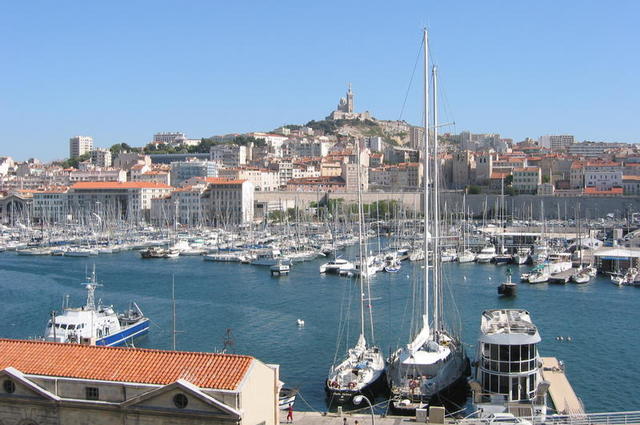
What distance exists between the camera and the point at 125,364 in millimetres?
8500

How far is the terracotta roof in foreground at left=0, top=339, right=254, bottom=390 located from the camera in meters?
8.12

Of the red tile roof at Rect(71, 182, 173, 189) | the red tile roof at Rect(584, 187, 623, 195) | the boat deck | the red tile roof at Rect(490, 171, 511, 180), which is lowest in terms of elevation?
the boat deck

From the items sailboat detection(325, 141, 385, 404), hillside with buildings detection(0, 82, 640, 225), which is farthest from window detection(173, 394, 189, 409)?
hillside with buildings detection(0, 82, 640, 225)

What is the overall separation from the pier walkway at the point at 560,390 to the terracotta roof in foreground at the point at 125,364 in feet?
19.7

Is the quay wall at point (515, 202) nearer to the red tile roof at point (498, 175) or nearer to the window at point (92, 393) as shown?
the red tile roof at point (498, 175)

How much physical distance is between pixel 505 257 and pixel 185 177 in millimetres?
42753

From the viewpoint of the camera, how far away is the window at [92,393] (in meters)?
8.30

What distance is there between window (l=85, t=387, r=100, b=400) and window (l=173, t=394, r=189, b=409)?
0.92m

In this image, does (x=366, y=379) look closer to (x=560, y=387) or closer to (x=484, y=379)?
(x=484, y=379)

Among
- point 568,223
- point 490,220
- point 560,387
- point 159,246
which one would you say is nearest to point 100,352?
point 560,387

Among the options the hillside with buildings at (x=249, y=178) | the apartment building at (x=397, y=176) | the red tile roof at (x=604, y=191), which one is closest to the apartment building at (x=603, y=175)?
the hillside with buildings at (x=249, y=178)

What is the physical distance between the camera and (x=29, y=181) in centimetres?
7900

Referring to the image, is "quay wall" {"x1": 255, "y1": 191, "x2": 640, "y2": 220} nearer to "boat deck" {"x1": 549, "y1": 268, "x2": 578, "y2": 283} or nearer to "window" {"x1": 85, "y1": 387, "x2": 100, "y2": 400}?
"boat deck" {"x1": 549, "y1": 268, "x2": 578, "y2": 283}

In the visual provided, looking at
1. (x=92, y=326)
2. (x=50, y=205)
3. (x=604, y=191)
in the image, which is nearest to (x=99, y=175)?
(x=50, y=205)
